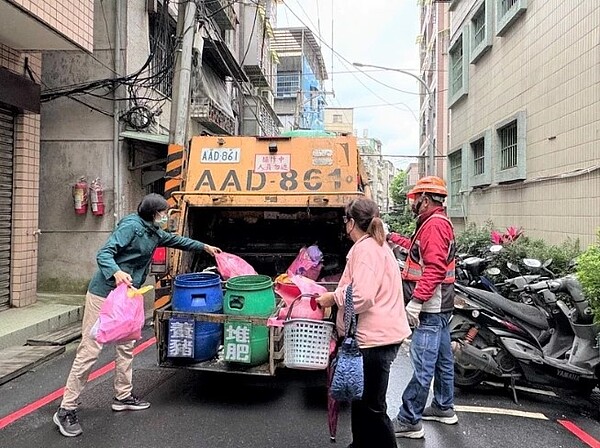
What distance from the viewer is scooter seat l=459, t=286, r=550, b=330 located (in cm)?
443

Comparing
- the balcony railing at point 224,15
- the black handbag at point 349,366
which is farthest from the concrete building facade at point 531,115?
the balcony railing at point 224,15

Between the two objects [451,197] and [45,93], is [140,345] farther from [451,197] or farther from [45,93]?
[451,197]

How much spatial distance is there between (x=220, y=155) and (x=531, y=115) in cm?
600

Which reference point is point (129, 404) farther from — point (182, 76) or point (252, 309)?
point (182, 76)

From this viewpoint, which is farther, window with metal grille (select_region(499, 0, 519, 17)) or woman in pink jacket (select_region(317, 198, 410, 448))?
window with metal grille (select_region(499, 0, 519, 17))

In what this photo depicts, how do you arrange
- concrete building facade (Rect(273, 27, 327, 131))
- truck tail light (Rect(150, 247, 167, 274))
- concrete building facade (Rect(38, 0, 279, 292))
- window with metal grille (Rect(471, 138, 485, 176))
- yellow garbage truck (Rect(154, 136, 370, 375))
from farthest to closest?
1. concrete building facade (Rect(273, 27, 327, 131))
2. window with metal grille (Rect(471, 138, 485, 176))
3. concrete building facade (Rect(38, 0, 279, 292))
4. yellow garbage truck (Rect(154, 136, 370, 375))
5. truck tail light (Rect(150, 247, 167, 274))

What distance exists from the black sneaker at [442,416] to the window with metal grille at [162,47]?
7.90 metres

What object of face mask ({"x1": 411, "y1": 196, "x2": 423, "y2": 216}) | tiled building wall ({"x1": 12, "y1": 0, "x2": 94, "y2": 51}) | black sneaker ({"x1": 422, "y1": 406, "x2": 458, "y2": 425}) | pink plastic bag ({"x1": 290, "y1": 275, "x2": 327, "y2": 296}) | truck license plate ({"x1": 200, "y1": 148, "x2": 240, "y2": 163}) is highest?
tiled building wall ({"x1": 12, "y1": 0, "x2": 94, "y2": 51})

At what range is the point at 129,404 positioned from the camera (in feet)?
13.3

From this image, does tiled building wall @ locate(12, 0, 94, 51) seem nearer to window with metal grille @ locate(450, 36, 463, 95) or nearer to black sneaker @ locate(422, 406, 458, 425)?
black sneaker @ locate(422, 406, 458, 425)

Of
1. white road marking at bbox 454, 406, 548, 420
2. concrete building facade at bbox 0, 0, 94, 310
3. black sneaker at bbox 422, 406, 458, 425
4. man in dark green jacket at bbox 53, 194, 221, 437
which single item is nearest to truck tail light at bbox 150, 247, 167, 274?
man in dark green jacket at bbox 53, 194, 221, 437

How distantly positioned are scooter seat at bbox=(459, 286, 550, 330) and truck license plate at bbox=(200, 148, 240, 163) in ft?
8.92

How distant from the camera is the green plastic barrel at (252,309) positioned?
3.82m

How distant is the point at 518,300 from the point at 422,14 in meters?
34.4
